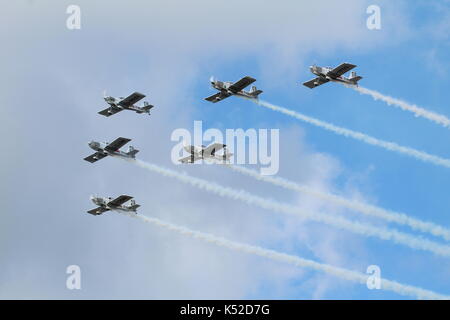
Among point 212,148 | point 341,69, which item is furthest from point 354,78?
point 212,148

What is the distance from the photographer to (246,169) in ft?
463

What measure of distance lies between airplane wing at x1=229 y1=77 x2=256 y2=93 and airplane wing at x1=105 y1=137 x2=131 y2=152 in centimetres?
1364

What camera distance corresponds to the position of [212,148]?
5507 inches

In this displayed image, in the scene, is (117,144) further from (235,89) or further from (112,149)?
(235,89)

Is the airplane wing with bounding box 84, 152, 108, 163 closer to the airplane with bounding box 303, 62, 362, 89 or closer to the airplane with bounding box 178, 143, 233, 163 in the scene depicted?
the airplane with bounding box 178, 143, 233, 163

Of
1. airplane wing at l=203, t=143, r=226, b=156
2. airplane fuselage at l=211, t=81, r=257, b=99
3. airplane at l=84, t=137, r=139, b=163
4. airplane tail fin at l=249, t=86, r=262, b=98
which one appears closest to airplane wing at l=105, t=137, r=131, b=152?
airplane at l=84, t=137, r=139, b=163

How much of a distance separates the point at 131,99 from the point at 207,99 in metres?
9.09

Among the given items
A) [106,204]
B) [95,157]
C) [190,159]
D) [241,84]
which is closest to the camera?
[190,159]

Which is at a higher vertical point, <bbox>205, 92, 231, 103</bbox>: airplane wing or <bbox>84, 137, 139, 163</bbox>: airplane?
<bbox>205, 92, 231, 103</bbox>: airplane wing

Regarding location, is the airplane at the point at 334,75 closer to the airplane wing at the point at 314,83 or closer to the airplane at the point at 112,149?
the airplane wing at the point at 314,83

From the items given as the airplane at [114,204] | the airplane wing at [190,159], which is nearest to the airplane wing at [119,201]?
the airplane at [114,204]

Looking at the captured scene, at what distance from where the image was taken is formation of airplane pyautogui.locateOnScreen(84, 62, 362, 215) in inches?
5531

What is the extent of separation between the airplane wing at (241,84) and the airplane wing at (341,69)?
935 centimetres
